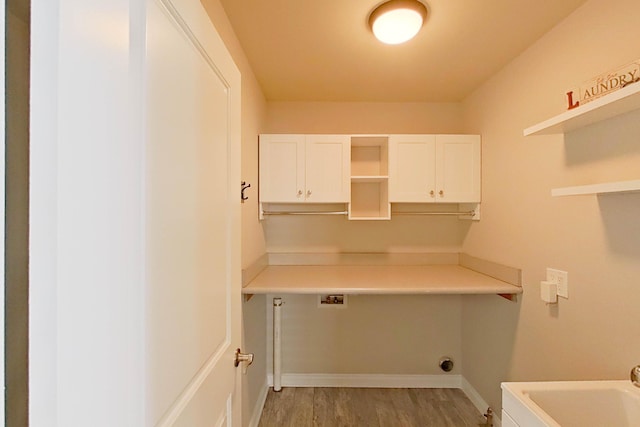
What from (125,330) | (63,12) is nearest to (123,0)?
(63,12)

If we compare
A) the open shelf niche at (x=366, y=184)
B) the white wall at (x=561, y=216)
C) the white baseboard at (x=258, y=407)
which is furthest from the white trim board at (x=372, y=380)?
the open shelf niche at (x=366, y=184)

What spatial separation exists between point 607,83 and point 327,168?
5.17 feet

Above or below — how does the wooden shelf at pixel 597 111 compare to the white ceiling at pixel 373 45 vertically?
below

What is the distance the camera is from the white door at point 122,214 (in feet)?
1.19

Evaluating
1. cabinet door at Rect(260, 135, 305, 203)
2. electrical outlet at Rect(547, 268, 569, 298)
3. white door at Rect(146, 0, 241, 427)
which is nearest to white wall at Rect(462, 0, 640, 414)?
electrical outlet at Rect(547, 268, 569, 298)

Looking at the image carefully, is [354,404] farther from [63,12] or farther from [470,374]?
[63,12]

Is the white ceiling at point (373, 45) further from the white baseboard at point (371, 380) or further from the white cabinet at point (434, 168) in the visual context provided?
the white baseboard at point (371, 380)

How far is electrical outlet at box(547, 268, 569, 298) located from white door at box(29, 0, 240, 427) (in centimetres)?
161

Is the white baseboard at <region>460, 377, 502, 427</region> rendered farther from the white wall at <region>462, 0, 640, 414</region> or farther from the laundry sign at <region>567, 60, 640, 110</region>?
the laundry sign at <region>567, 60, 640, 110</region>

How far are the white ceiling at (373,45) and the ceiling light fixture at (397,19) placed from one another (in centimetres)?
4

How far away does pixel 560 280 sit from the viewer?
158 cm

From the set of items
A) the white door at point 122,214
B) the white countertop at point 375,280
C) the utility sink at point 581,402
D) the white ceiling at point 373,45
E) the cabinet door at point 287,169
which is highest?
the white ceiling at point 373,45

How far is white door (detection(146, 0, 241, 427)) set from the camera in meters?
0.60

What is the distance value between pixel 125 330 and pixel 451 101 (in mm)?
2848
